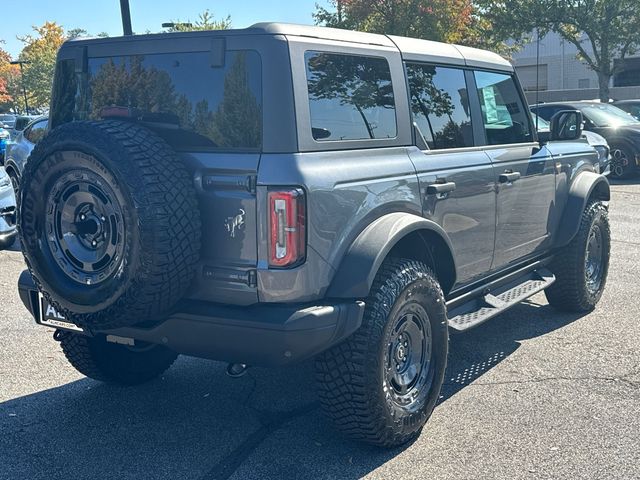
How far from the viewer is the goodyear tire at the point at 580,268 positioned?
571cm

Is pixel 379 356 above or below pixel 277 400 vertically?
above

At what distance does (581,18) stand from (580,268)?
2100 centimetres

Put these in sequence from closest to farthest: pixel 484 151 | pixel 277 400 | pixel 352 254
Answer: pixel 352 254 → pixel 277 400 → pixel 484 151

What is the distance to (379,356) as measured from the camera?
343cm

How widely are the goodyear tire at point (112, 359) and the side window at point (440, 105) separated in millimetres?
2013

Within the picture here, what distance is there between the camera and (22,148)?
10578 mm

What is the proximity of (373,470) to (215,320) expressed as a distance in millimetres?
1055

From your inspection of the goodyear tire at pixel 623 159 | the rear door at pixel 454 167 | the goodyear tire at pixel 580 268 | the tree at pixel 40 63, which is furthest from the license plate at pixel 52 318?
the tree at pixel 40 63

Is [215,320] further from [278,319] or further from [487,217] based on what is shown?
[487,217]

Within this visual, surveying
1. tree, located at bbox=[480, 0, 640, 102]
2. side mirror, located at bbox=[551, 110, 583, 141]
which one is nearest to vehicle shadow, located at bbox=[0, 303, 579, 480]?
side mirror, located at bbox=[551, 110, 583, 141]

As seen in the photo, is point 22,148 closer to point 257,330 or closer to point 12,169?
point 12,169

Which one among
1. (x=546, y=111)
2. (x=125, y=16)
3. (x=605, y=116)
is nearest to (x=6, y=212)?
(x=125, y=16)

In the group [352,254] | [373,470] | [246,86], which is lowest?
[373,470]

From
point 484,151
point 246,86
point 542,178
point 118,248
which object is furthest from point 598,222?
point 118,248
